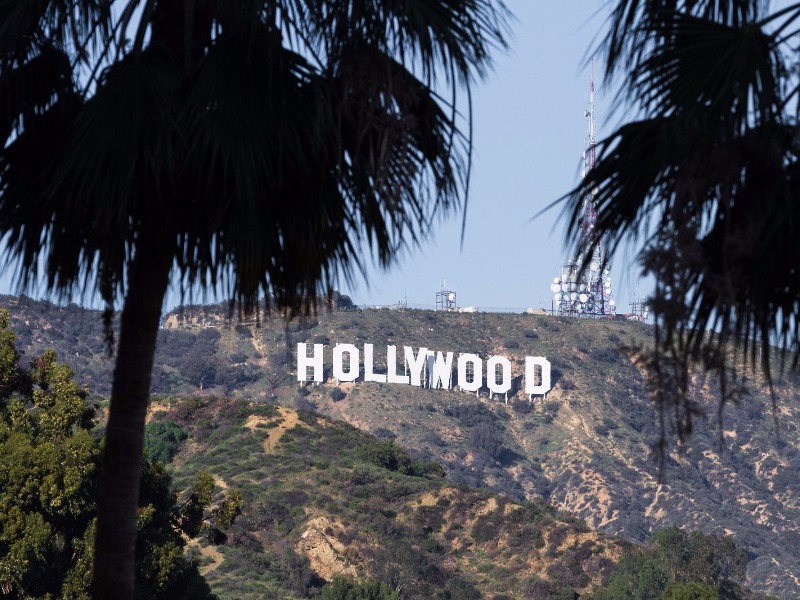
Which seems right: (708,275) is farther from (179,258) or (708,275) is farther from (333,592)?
(333,592)

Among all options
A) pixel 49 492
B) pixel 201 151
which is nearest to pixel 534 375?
pixel 49 492

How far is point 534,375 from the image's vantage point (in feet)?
521

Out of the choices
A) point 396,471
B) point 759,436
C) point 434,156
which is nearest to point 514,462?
point 759,436

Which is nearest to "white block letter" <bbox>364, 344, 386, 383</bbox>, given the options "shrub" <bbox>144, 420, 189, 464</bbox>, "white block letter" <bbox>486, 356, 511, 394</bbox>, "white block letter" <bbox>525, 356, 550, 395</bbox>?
"white block letter" <bbox>486, 356, 511, 394</bbox>

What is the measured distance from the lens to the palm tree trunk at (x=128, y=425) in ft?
23.5

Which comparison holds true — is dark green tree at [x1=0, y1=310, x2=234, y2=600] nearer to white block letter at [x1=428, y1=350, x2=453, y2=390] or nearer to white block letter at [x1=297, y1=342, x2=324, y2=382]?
white block letter at [x1=297, y1=342, x2=324, y2=382]

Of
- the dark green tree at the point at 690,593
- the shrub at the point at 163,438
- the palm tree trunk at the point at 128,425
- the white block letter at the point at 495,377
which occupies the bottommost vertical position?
the dark green tree at the point at 690,593

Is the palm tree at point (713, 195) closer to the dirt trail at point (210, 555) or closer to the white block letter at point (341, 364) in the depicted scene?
the dirt trail at point (210, 555)

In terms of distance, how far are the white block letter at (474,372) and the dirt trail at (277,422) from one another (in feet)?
168

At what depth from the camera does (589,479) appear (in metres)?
142

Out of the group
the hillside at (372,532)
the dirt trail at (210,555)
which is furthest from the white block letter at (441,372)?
the dirt trail at (210,555)

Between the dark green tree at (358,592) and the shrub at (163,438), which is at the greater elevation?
the shrub at (163,438)

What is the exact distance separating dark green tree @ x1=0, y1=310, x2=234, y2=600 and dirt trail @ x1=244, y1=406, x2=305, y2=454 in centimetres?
6708

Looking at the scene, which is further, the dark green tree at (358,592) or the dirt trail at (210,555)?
the dirt trail at (210,555)
